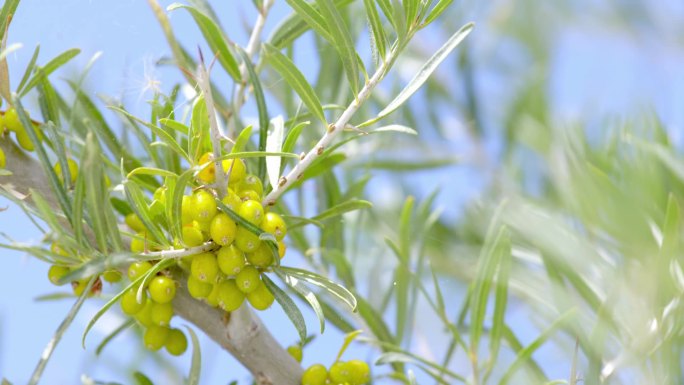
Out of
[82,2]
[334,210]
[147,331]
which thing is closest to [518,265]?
[334,210]

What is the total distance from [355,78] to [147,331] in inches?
12.4

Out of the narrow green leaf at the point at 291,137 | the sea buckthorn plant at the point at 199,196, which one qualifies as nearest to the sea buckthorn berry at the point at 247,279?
the sea buckthorn plant at the point at 199,196

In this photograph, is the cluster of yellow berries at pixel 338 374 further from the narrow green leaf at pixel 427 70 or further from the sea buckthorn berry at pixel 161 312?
the narrow green leaf at pixel 427 70

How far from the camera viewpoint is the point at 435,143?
1503mm

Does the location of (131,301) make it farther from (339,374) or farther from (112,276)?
(339,374)

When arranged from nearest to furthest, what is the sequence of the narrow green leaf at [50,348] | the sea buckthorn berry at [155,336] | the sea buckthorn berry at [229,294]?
1. the narrow green leaf at [50,348]
2. the sea buckthorn berry at [229,294]
3. the sea buckthorn berry at [155,336]

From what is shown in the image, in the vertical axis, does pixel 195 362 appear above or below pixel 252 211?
below

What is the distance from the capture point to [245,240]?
689mm

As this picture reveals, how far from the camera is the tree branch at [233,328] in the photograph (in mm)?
788

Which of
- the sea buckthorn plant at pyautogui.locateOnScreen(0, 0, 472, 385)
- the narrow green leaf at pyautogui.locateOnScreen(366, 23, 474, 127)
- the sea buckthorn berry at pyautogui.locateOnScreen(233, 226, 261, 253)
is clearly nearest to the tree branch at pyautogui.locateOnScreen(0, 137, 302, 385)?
the sea buckthorn plant at pyautogui.locateOnScreen(0, 0, 472, 385)

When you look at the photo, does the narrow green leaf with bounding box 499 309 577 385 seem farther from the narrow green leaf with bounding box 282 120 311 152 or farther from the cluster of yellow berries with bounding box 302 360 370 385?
the narrow green leaf with bounding box 282 120 311 152

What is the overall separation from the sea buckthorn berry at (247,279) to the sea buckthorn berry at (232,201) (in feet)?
0.19

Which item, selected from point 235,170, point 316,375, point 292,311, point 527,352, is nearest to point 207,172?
point 235,170

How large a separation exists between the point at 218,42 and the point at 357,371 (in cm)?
35
